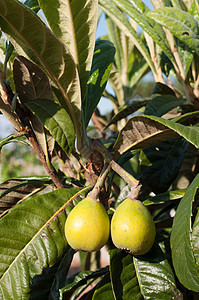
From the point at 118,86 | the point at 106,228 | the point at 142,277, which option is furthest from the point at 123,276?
the point at 118,86

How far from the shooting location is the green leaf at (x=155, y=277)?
2.75ft

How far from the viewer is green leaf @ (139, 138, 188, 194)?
3.72ft

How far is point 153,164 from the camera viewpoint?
1.17 metres

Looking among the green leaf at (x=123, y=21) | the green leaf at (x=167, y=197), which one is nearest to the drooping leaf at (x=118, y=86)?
the green leaf at (x=123, y=21)

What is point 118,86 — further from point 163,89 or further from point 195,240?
point 195,240

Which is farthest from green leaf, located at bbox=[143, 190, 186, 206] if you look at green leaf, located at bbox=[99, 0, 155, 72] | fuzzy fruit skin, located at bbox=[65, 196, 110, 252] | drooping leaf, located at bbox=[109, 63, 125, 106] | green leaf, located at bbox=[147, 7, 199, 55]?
drooping leaf, located at bbox=[109, 63, 125, 106]

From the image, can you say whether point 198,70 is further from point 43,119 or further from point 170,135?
point 43,119

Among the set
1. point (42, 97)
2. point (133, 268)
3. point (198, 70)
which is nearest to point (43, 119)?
point (42, 97)

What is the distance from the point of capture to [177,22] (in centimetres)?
111

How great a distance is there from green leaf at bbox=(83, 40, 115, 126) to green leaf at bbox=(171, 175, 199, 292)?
380 millimetres

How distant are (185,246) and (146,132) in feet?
0.99

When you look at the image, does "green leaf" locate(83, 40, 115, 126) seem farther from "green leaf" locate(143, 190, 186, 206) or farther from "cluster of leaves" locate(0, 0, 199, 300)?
"green leaf" locate(143, 190, 186, 206)

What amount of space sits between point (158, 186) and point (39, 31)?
0.64 m

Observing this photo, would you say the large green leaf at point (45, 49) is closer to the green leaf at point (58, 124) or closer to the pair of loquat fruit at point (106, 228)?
the green leaf at point (58, 124)
